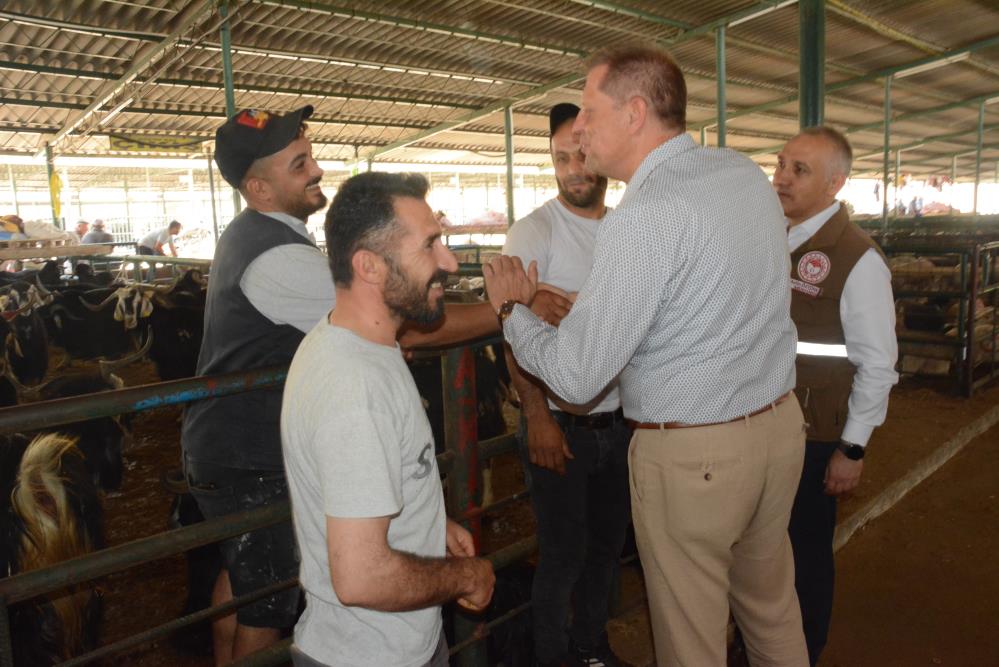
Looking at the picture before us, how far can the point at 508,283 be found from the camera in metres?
1.82

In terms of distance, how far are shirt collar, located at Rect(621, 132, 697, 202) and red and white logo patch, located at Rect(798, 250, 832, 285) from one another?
966 millimetres

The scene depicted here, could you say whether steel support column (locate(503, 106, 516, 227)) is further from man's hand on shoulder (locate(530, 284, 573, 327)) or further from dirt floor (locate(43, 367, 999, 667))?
man's hand on shoulder (locate(530, 284, 573, 327))

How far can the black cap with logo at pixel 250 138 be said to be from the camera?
2.11m

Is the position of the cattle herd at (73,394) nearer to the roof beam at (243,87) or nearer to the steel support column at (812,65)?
the roof beam at (243,87)

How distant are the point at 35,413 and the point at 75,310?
801 centimetres

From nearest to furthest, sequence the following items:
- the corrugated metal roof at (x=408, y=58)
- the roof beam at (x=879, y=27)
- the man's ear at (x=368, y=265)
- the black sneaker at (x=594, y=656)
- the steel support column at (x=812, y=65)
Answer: the man's ear at (x=368, y=265) < the black sneaker at (x=594, y=656) < the steel support column at (x=812, y=65) < the corrugated metal roof at (x=408, y=58) < the roof beam at (x=879, y=27)

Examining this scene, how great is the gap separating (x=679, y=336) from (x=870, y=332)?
1.09 metres

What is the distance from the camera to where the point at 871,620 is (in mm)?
3178

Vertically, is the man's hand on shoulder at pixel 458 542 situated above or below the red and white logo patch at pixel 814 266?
below

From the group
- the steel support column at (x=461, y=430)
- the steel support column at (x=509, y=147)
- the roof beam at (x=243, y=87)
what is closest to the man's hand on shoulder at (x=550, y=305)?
the steel support column at (x=461, y=430)

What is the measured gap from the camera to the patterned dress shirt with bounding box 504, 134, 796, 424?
1.55m

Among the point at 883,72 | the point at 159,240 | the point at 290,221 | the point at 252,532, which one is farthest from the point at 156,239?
the point at 252,532

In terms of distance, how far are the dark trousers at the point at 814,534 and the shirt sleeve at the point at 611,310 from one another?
1298 mm

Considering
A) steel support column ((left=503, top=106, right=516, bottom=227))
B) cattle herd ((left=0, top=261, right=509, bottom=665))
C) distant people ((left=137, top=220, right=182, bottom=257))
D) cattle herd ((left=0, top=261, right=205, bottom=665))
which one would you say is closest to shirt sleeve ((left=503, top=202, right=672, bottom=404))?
cattle herd ((left=0, top=261, right=509, bottom=665))
